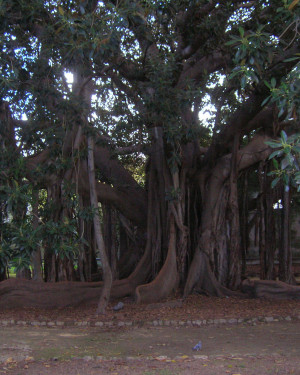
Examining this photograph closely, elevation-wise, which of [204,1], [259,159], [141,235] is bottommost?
[141,235]

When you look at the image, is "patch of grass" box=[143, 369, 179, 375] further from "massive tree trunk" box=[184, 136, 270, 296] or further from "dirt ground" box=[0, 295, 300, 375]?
"massive tree trunk" box=[184, 136, 270, 296]

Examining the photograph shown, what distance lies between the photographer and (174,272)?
8.27m

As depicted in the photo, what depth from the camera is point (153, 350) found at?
5.01 m

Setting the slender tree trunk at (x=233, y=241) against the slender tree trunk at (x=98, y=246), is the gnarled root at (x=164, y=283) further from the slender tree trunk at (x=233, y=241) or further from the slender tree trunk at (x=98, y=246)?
the slender tree trunk at (x=233, y=241)

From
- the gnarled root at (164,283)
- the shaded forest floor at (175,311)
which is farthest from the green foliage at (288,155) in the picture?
the gnarled root at (164,283)

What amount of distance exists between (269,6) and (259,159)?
2770mm

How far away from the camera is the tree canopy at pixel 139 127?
5.81 m

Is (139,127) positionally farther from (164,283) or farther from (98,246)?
(164,283)

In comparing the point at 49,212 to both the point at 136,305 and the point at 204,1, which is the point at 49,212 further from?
the point at 204,1

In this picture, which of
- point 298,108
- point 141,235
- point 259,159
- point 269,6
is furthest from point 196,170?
point 298,108

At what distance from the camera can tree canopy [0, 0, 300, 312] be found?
19.1 feet

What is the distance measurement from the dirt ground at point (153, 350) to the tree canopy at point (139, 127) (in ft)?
3.41

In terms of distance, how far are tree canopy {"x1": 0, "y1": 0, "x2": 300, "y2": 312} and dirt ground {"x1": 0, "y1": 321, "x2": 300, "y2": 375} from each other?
3.41 feet

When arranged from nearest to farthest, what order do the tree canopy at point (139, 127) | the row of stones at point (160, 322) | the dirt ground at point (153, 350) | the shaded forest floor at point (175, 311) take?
the dirt ground at point (153, 350), the tree canopy at point (139, 127), the row of stones at point (160, 322), the shaded forest floor at point (175, 311)
